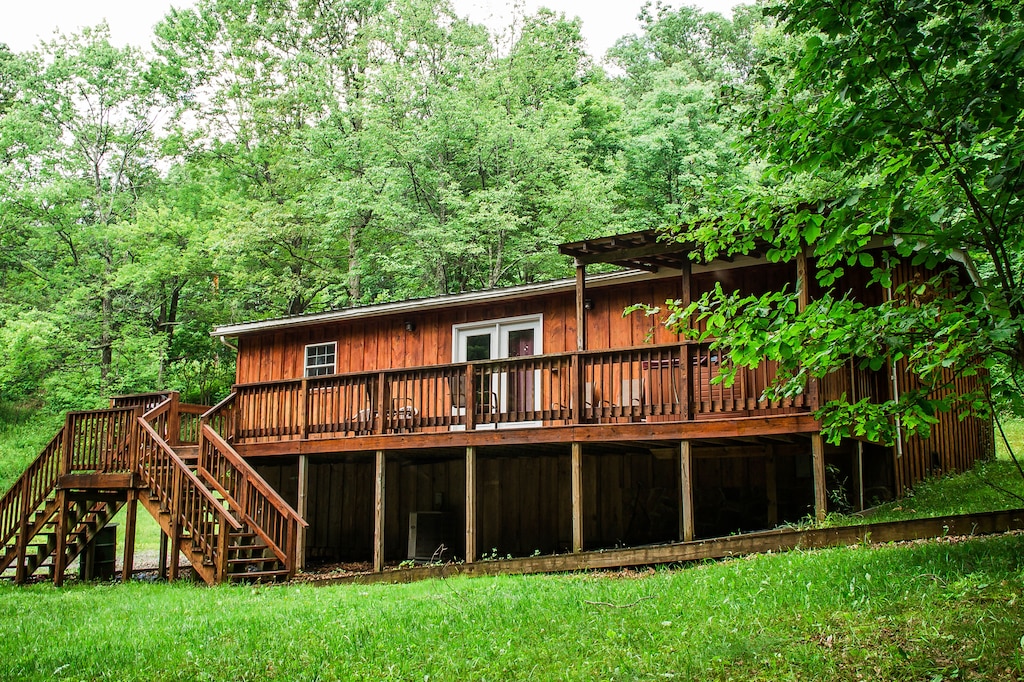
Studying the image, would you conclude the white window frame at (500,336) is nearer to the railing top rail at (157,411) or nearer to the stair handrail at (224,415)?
the stair handrail at (224,415)

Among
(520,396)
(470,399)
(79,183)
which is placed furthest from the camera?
(79,183)

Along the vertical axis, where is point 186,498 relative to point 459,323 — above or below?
below

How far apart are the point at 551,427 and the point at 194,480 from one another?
5238 mm

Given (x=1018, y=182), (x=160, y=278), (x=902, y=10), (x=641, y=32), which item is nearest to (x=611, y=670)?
(x=1018, y=182)

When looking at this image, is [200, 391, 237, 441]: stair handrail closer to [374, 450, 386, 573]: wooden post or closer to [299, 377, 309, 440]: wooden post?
[299, 377, 309, 440]: wooden post

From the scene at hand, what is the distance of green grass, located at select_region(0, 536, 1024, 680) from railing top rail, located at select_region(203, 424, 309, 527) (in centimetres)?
342

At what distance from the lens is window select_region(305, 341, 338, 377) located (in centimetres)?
1878

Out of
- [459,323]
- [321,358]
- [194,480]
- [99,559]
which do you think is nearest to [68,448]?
[99,559]

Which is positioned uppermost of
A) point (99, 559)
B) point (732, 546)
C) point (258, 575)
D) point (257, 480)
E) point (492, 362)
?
point (492, 362)

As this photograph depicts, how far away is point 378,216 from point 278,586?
1828 centimetres

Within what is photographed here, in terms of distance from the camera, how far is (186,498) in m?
13.6

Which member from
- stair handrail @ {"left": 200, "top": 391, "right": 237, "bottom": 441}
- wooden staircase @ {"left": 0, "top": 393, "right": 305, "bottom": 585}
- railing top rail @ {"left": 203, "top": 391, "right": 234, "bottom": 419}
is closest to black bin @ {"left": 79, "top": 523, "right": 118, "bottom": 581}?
wooden staircase @ {"left": 0, "top": 393, "right": 305, "bottom": 585}

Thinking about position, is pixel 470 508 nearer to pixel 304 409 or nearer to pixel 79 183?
pixel 304 409

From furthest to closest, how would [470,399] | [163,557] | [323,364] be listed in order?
[323,364], [163,557], [470,399]
